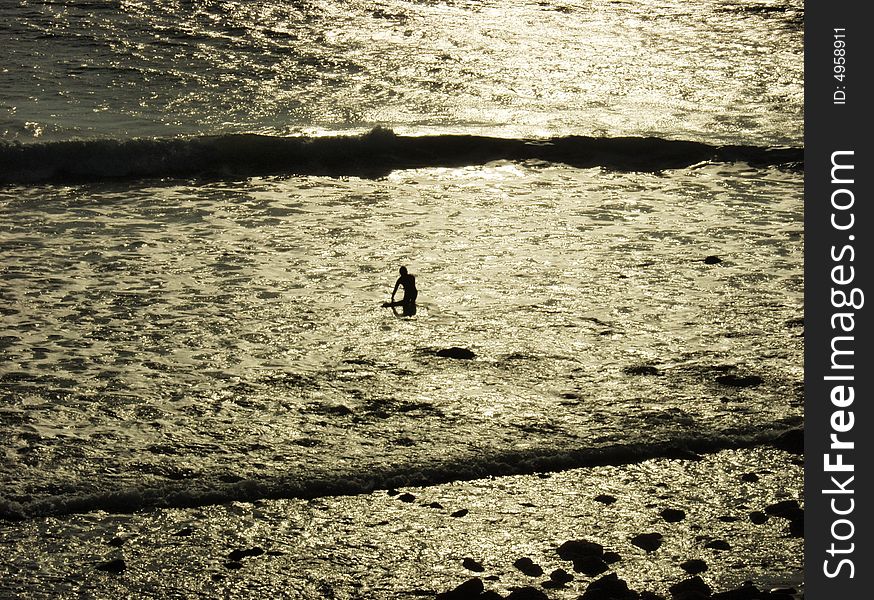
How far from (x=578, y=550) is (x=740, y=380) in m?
2.92

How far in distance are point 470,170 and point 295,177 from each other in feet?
A: 8.64

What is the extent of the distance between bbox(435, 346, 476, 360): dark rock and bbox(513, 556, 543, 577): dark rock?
119 inches

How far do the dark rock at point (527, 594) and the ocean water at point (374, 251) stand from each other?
1433mm

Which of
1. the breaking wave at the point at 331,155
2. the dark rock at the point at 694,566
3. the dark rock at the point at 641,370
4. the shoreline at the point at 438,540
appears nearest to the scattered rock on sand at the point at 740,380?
the dark rock at the point at 641,370

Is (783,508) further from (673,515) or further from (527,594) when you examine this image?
(527,594)

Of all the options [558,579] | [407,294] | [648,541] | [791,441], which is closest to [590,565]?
[558,579]

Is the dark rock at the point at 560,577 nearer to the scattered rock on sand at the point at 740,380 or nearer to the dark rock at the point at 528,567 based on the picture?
the dark rock at the point at 528,567

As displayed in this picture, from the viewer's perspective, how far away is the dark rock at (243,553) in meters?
6.17

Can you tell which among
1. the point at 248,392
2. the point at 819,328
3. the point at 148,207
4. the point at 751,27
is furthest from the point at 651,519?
the point at 751,27

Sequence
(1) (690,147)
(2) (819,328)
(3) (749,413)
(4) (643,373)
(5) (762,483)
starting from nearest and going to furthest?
(2) (819,328) → (5) (762,483) → (3) (749,413) → (4) (643,373) → (1) (690,147)

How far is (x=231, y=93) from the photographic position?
781 inches

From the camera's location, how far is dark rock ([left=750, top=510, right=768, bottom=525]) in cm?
658

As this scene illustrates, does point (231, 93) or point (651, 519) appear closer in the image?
point (651, 519)

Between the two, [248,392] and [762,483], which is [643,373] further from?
[248,392]
